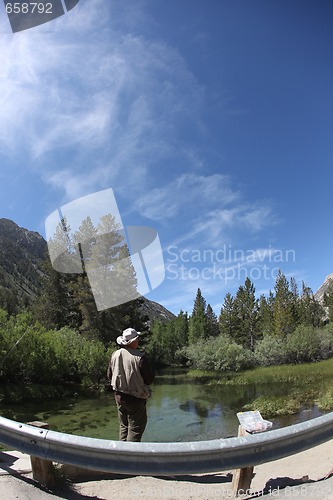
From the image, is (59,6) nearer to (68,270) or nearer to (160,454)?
(160,454)

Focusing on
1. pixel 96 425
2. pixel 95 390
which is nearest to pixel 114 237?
pixel 95 390

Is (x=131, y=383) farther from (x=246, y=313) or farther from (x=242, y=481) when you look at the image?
(x=246, y=313)

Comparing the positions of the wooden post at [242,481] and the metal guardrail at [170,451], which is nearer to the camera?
the metal guardrail at [170,451]

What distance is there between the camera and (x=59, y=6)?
3.91 metres

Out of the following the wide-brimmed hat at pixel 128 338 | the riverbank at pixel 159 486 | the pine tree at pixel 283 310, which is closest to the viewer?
the riverbank at pixel 159 486

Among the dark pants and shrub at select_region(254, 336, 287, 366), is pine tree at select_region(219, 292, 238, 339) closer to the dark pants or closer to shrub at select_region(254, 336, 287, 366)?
shrub at select_region(254, 336, 287, 366)

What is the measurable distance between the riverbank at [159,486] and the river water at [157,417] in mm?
9595

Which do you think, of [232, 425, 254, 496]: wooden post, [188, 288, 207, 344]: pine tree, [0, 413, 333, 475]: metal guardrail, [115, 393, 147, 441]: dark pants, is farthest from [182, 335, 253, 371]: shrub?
[0, 413, 333, 475]: metal guardrail

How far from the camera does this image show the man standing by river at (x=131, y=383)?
4.88 meters

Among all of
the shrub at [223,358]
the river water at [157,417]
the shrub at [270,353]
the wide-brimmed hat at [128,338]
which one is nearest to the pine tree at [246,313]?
the shrub at [270,353]

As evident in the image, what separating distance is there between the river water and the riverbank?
959 cm

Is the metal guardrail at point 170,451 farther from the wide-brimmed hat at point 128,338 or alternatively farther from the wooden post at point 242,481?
the wide-brimmed hat at point 128,338

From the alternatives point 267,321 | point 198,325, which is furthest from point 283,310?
point 198,325

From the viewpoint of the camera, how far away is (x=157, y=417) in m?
18.3
